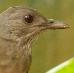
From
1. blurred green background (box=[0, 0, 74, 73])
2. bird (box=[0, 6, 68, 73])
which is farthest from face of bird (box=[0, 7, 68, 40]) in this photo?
blurred green background (box=[0, 0, 74, 73])

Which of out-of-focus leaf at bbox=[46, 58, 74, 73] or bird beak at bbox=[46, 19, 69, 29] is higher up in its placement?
bird beak at bbox=[46, 19, 69, 29]

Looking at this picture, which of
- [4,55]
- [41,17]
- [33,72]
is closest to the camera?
[4,55]

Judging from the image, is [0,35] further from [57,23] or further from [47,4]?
[47,4]

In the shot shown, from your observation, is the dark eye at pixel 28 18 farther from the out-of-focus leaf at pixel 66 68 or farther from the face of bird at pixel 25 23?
the out-of-focus leaf at pixel 66 68

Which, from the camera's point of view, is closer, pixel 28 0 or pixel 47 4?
pixel 28 0

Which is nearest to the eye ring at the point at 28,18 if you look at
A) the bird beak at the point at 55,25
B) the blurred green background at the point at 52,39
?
the bird beak at the point at 55,25

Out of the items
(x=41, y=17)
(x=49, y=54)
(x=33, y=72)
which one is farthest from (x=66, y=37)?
(x=41, y=17)

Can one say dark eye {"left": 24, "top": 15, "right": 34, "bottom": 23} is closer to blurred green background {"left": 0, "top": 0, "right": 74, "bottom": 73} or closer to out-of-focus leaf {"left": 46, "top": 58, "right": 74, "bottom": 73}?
out-of-focus leaf {"left": 46, "top": 58, "right": 74, "bottom": 73}
